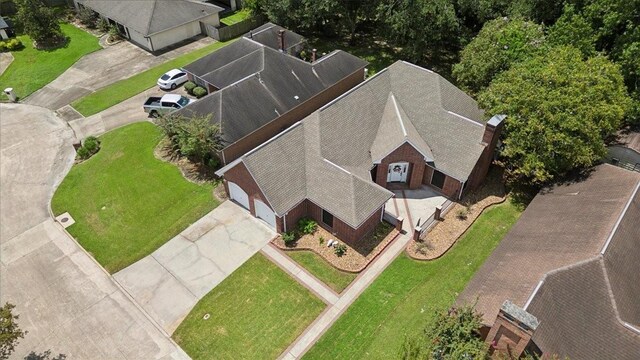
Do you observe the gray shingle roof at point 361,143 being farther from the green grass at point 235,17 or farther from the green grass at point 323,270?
the green grass at point 235,17

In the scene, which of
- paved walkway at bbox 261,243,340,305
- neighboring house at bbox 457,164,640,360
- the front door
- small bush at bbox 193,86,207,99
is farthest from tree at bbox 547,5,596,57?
small bush at bbox 193,86,207,99

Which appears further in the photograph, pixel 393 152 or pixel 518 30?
pixel 518 30

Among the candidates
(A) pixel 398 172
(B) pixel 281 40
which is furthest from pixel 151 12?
(A) pixel 398 172

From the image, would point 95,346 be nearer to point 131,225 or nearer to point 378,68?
point 131,225

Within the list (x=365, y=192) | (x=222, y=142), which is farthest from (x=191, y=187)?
(x=365, y=192)

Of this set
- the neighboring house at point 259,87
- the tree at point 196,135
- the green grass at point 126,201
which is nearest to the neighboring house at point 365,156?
the tree at point 196,135
